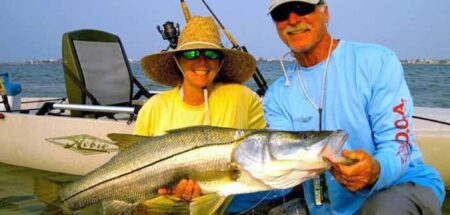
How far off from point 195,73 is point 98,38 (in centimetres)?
338

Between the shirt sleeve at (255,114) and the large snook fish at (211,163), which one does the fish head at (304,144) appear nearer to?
the large snook fish at (211,163)

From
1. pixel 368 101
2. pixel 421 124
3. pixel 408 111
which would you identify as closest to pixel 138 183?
pixel 368 101

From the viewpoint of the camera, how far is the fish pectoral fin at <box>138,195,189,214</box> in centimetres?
355

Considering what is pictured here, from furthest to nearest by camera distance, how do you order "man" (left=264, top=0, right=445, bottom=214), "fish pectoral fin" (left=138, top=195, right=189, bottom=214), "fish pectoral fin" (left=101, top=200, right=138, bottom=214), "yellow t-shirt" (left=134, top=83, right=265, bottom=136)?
"yellow t-shirt" (left=134, top=83, right=265, bottom=136)
"fish pectoral fin" (left=138, top=195, right=189, bottom=214)
"fish pectoral fin" (left=101, top=200, right=138, bottom=214)
"man" (left=264, top=0, right=445, bottom=214)

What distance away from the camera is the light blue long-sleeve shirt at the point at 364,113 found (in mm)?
2686

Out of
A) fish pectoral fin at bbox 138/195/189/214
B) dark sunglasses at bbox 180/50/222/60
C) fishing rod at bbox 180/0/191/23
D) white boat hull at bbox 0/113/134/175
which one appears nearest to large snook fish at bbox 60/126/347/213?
fish pectoral fin at bbox 138/195/189/214

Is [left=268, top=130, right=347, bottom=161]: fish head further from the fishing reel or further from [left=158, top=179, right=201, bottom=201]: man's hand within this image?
the fishing reel

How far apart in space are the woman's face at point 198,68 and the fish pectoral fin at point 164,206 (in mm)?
927

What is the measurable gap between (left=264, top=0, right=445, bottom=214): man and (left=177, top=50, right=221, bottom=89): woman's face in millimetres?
620

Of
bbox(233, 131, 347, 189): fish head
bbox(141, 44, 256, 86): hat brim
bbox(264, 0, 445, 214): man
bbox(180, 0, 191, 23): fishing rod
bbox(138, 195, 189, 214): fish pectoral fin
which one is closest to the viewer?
bbox(233, 131, 347, 189): fish head

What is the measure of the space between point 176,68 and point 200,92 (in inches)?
22.1

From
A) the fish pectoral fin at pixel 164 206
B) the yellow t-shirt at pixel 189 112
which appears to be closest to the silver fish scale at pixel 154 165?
the fish pectoral fin at pixel 164 206

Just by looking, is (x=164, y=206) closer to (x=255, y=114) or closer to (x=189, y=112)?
(x=189, y=112)

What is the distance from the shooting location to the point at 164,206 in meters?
3.76
